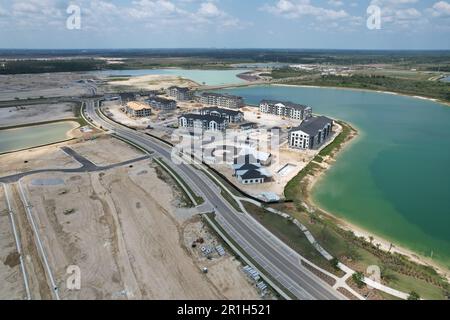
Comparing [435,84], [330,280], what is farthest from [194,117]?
[435,84]

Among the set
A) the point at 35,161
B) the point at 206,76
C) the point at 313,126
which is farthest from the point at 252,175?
the point at 206,76

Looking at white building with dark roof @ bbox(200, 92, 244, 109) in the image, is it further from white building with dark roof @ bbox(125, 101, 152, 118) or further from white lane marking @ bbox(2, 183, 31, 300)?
white lane marking @ bbox(2, 183, 31, 300)

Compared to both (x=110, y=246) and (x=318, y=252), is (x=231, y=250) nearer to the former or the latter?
(x=318, y=252)

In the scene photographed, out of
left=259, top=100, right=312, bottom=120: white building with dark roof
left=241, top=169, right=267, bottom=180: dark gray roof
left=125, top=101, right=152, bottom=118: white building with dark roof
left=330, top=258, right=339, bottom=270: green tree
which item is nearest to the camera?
left=330, top=258, right=339, bottom=270: green tree

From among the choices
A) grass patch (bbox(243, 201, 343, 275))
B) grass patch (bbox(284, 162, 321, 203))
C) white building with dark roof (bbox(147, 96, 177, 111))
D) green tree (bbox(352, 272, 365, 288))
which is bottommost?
green tree (bbox(352, 272, 365, 288))

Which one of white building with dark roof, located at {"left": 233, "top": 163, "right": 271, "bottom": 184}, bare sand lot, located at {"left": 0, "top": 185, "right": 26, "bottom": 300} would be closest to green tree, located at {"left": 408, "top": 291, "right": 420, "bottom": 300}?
white building with dark roof, located at {"left": 233, "top": 163, "right": 271, "bottom": 184}

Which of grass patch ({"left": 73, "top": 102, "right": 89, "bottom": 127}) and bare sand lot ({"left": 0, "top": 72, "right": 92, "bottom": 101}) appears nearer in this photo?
grass patch ({"left": 73, "top": 102, "right": 89, "bottom": 127})
